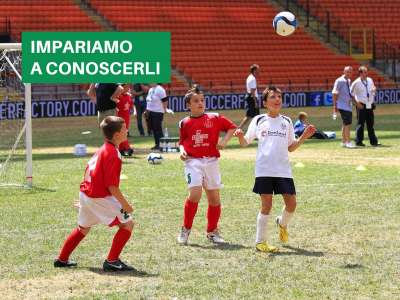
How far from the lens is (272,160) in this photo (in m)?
11.0

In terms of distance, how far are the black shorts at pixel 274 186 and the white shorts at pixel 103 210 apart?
1.84 meters

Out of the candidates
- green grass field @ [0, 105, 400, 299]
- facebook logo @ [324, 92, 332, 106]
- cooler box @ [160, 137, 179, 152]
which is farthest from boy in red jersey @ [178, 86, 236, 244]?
facebook logo @ [324, 92, 332, 106]

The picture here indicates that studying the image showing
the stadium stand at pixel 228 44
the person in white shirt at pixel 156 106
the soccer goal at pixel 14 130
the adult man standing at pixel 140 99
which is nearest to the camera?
the soccer goal at pixel 14 130

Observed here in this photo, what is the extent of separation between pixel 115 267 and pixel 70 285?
71cm

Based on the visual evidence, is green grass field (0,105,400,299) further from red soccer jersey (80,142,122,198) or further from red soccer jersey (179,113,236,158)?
red soccer jersey (179,113,236,158)

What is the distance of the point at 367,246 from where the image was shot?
35.8 ft

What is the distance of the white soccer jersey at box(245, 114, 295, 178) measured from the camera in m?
11.0

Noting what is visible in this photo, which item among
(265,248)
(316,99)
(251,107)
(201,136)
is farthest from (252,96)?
(265,248)

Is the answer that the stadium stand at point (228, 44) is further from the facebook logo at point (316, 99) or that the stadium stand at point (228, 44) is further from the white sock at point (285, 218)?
the white sock at point (285, 218)

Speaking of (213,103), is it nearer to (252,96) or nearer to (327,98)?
(327,98)

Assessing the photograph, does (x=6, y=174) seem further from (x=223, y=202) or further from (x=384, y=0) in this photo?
(x=384, y=0)

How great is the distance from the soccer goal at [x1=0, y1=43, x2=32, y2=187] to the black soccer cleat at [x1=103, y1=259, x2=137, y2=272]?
757cm

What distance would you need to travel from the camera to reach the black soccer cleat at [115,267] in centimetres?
Answer: 967

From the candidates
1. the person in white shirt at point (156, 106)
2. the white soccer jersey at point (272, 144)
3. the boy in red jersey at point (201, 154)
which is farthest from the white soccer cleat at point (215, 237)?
the person in white shirt at point (156, 106)
